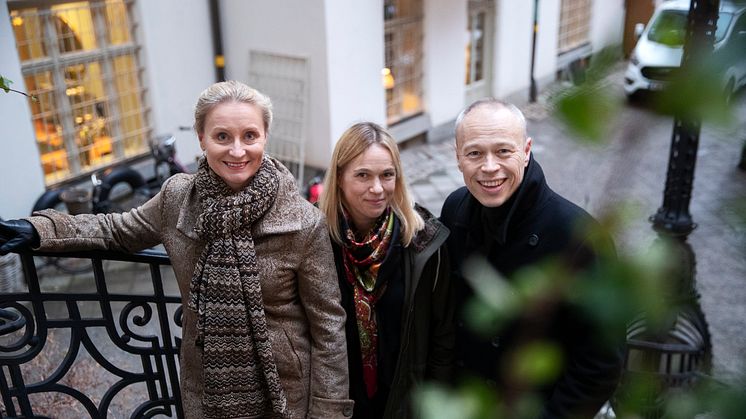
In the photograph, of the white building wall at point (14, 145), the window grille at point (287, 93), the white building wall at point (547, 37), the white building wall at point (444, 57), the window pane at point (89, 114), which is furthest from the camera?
the white building wall at point (547, 37)

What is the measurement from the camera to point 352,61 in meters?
8.49

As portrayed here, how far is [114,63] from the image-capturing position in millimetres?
7262

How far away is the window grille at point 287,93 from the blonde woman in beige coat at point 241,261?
6230 millimetres

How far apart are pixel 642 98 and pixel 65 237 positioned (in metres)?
1.83

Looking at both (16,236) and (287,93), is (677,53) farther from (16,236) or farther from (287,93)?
(287,93)

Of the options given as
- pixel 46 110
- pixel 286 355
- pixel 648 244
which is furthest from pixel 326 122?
pixel 648 244

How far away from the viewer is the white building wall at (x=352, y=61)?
8125mm

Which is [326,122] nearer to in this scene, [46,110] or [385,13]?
[385,13]

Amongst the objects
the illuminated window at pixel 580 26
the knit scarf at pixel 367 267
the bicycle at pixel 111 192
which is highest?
the illuminated window at pixel 580 26

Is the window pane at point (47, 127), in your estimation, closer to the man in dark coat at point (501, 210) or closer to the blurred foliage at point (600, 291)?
the man in dark coat at point (501, 210)

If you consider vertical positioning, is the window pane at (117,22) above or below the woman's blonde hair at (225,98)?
below

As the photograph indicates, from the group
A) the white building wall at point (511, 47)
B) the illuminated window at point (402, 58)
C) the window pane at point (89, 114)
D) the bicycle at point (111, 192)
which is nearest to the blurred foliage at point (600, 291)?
the bicycle at point (111, 192)

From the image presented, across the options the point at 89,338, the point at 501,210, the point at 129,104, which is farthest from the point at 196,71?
the point at 501,210

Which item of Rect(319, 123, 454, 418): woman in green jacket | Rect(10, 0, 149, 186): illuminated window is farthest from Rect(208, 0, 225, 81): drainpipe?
Rect(319, 123, 454, 418): woman in green jacket
